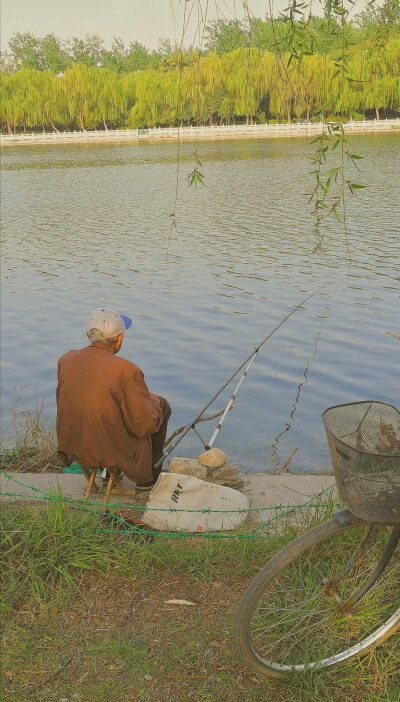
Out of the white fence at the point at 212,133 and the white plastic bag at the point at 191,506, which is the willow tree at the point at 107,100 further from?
the white plastic bag at the point at 191,506

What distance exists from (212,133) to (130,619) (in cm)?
5883

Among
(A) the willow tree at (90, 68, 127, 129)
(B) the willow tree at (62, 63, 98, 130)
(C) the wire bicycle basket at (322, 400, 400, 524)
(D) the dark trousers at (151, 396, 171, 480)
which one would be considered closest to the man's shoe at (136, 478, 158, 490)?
(D) the dark trousers at (151, 396, 171, 480)

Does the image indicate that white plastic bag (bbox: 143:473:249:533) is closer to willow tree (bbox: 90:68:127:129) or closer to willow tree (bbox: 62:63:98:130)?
willow tree (bbox: 90:68:127:129)

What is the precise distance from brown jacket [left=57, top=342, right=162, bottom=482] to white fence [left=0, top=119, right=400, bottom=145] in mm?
46544

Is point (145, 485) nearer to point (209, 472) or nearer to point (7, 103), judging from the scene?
point (209, 472)

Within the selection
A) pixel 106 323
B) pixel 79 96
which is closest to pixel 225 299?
pixel 106 323

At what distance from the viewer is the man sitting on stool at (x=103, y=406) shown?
4293mm

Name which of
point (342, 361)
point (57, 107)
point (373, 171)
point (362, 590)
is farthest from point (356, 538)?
point (57, 107)

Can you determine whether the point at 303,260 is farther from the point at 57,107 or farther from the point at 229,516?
the point at 57,107

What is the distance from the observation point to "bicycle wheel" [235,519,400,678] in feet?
8.72

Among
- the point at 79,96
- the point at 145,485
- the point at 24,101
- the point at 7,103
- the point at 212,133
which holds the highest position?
the point at 79,96

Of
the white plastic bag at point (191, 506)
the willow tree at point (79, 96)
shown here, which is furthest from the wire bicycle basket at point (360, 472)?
the willow tree at point (79, 96)

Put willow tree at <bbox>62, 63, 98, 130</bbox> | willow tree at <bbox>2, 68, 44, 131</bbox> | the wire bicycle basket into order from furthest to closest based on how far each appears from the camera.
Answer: willow tree at <bbox>62, 63, 98, 130</bbox> < willow tree at <bbox>2, 68, 44, 131</bbox> < the wire bicycle basket

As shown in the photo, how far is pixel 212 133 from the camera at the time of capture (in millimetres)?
59656
